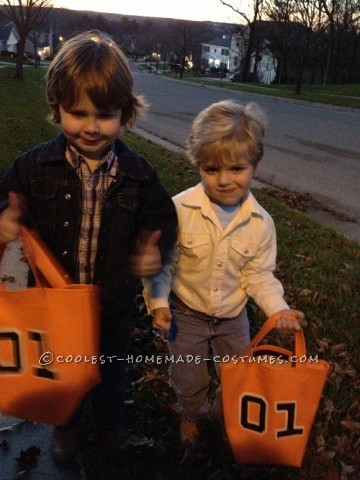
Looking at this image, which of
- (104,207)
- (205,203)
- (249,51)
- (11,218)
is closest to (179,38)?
(249,51)

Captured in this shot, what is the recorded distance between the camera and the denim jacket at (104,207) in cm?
203

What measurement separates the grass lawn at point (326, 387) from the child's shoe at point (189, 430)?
7 centimetres

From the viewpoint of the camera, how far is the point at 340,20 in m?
58.6

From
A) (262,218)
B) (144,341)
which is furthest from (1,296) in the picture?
(144,341)

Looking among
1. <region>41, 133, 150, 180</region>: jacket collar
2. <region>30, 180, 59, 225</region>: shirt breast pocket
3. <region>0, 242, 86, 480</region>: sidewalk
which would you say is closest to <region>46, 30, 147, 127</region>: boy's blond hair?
<region>41, 133, 150, 180</region>: jacket collar

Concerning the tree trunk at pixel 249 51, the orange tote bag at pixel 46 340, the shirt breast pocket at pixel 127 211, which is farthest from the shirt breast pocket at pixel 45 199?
the tree trunk at pixel 249 51

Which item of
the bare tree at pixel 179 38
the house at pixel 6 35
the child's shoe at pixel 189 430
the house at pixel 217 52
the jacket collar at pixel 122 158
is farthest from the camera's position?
the house at pixel 217 52

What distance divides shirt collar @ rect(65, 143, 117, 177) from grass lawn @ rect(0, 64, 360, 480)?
53.7 inches

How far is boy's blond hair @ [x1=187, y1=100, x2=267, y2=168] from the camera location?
2.20m

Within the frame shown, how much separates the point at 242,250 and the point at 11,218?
0.94 m

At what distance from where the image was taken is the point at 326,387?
3188 millimetres

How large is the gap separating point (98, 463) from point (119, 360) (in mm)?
527

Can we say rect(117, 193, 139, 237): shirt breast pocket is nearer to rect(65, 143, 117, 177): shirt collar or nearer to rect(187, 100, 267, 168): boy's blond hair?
rect(65, 143, 117, 177): shirt collar

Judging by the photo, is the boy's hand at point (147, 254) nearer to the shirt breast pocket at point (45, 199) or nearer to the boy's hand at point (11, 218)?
the shirt breast pocket at point (45, 199)
